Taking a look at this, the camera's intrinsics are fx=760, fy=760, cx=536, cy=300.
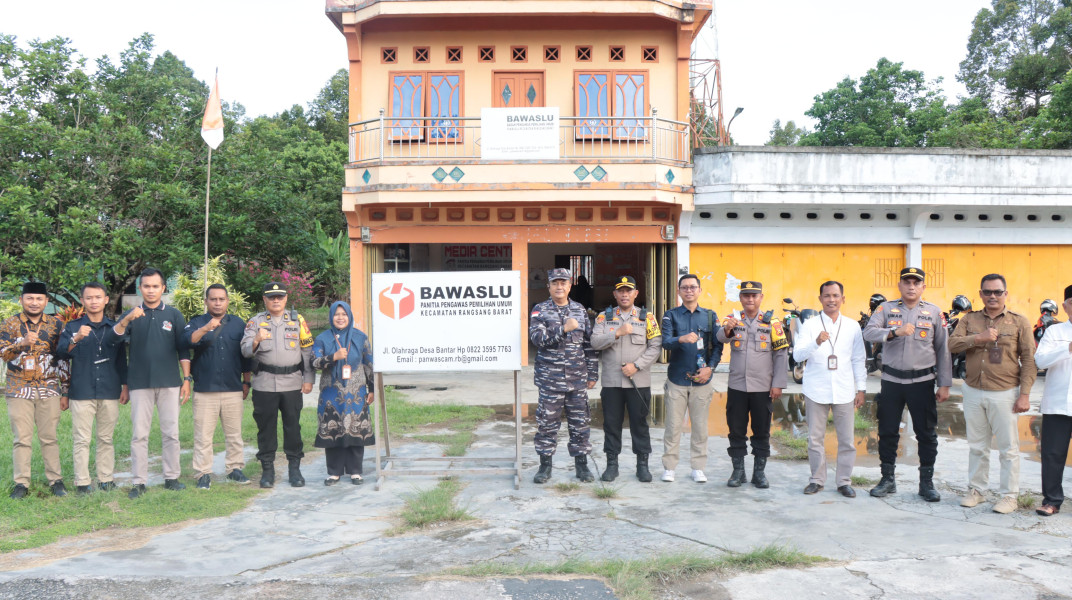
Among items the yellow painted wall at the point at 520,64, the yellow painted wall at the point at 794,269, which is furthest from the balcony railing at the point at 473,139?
the yellow painted wall at the point at 794,269

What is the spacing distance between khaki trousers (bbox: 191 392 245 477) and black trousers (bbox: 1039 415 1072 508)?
6.25 m

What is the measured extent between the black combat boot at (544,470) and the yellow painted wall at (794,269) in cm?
904

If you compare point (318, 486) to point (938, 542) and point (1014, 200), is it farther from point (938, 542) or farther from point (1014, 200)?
point (1014, 200)

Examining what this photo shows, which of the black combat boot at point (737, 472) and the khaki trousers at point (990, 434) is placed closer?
the khaki trousers at point (990, 434)

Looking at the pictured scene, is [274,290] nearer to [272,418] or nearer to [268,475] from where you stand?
[272,418]

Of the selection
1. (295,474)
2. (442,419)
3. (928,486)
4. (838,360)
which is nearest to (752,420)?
(838,360)

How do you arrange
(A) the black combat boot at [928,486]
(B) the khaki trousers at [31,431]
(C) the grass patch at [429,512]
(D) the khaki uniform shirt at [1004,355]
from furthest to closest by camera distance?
(B) the khaki trousers at [31,431], (A) the black combat boot at [928,486], (D) the khaki uniform shirt at [1004,355], (C) the grass patch at [429,512]

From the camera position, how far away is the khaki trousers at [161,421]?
609cm

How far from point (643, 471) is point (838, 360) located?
1808 mm

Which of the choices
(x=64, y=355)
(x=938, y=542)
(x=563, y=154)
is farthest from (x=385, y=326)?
(x=563, y=154)

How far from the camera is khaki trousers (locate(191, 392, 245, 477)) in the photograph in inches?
246

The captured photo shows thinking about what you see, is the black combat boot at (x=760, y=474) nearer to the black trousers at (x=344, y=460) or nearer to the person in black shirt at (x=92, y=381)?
the black trousers at (x=344, y=460)

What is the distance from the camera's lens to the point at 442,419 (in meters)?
9.48

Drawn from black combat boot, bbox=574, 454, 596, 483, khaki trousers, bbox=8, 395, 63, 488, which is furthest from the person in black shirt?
black combat boot, bbox=574, 454, 596, 483
